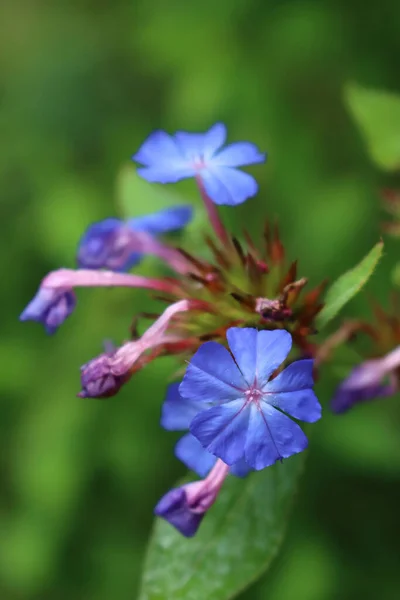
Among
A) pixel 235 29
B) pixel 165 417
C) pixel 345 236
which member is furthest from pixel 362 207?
pixel 165 417

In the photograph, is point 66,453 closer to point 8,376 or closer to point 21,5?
point 8,376

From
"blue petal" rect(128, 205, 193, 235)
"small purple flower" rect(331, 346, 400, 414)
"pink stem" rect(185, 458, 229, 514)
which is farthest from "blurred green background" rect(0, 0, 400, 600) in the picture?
"pink stem" rect(185, 458, 229, 514)

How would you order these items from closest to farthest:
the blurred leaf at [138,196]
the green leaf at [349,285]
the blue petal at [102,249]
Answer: the green leaf at [349,285] < the blue petal at [102,249] < the blurred leaf at [138,196]

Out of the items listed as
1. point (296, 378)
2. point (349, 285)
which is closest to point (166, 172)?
point (349, 285)

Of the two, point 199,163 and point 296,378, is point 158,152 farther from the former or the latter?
point 296,378

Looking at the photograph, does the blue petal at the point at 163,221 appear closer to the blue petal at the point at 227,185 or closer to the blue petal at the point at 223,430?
the blue petal at the point at 227,185

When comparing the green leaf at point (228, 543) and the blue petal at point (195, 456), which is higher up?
the blue petal at point (195, 456)

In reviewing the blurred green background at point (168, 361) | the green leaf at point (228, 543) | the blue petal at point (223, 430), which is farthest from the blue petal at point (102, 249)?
the blurred green background at point (168, 361)
